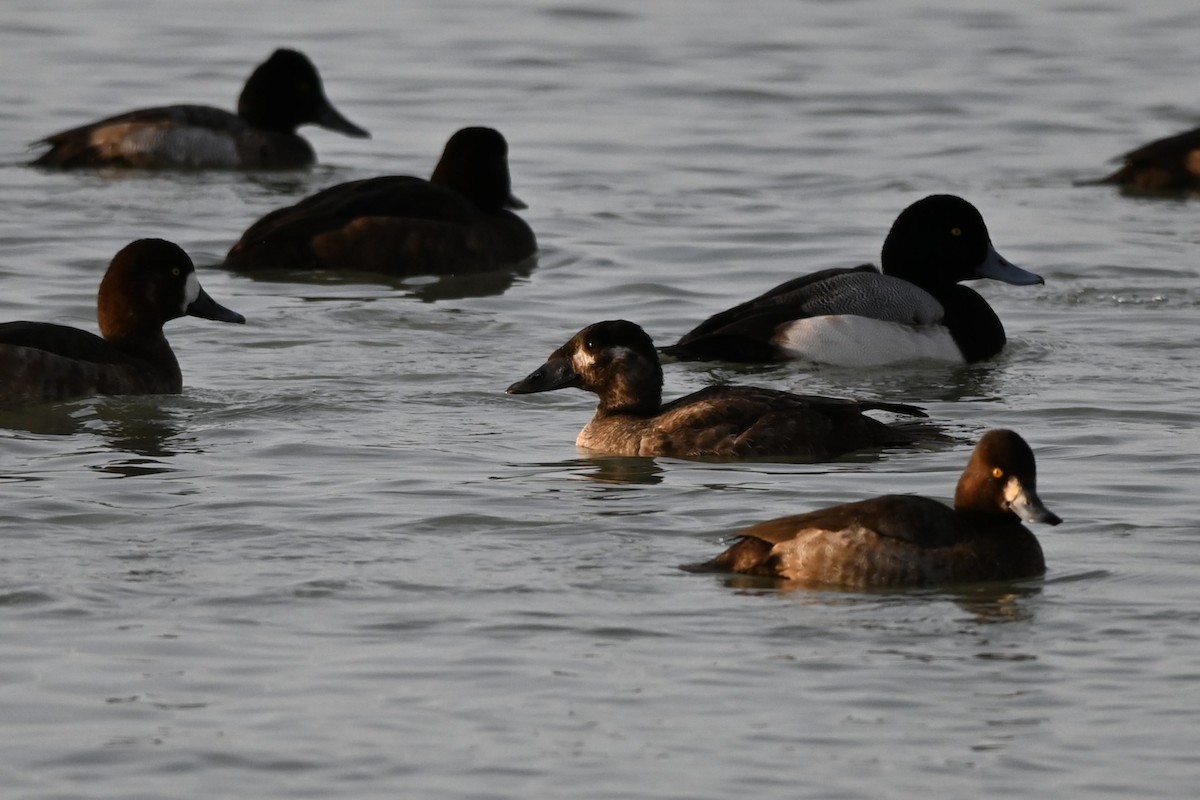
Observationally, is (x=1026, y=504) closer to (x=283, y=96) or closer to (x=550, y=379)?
(x=550, y=379)

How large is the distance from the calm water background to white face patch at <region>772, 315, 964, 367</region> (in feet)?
0.52

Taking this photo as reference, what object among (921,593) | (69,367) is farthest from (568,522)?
(69,367)

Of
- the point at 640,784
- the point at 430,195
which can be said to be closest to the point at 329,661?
the point at 640,784

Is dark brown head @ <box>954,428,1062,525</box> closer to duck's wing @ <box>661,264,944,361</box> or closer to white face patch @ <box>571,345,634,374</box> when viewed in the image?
white face patch @ <box>571,345,634,374</box>

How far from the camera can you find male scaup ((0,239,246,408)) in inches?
430

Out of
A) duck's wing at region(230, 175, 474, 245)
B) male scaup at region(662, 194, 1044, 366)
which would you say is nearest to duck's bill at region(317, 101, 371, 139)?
duck's wing at region(230, 175, 474, 245)

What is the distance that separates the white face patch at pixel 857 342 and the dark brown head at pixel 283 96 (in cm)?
811

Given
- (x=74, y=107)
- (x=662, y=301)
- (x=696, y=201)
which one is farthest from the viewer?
(x=74, y=107)

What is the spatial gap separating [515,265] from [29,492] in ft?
22.5

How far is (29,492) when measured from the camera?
9.29 m

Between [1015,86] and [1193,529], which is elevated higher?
[1015,86]

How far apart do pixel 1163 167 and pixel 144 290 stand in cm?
929

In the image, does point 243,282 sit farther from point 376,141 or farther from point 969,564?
point 969,564

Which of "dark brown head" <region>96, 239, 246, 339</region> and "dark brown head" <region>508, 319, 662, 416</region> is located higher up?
"dark brown head" <region>96, 239, 246, 339</region>
